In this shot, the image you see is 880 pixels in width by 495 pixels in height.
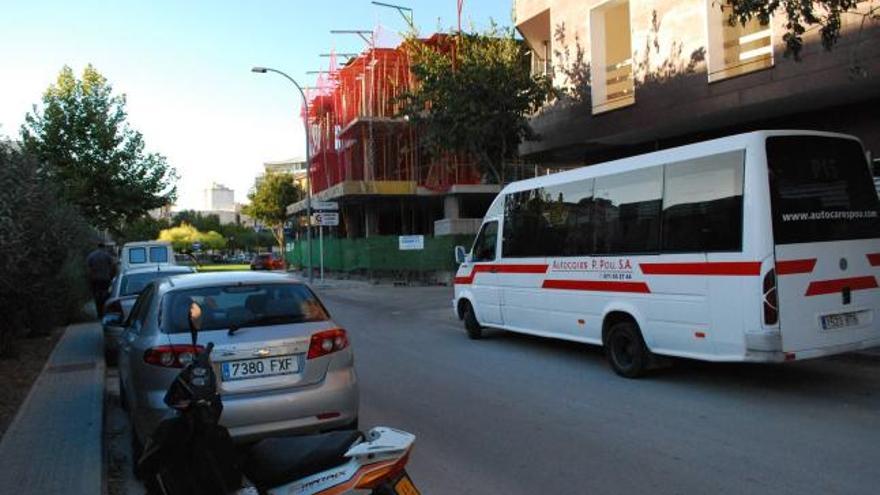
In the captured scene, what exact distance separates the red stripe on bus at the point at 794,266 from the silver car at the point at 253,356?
4.41m

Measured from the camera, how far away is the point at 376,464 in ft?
11.2

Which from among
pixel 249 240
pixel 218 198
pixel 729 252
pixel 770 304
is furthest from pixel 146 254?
pixel 218 198

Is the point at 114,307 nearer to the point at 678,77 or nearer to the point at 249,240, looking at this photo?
the point at 678,77

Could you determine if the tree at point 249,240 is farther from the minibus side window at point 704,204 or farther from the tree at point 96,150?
the minibus side window at point 704,204

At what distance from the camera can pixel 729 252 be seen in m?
7.77

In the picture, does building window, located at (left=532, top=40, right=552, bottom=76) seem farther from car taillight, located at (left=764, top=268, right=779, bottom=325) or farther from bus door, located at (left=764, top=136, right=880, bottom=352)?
car taillight, located at (left=764, top=268, right=779, bottom=325)

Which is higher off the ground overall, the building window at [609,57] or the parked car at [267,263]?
the building window at [609,57]

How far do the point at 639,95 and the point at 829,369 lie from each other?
8.38 meters

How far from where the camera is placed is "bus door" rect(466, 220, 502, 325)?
40.2ft

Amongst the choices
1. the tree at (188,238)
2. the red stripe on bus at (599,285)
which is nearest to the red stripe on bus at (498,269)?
the red stripe on bus at (599,285)

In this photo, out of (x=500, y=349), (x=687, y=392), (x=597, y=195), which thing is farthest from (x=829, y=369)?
(x=500, y=349)

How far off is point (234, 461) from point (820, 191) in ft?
22.4

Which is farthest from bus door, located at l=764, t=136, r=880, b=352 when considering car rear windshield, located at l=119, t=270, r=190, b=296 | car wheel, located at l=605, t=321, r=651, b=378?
car rear windshield, located at l=119, t=270, r=190, b=296

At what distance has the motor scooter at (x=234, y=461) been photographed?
3.42 meters
